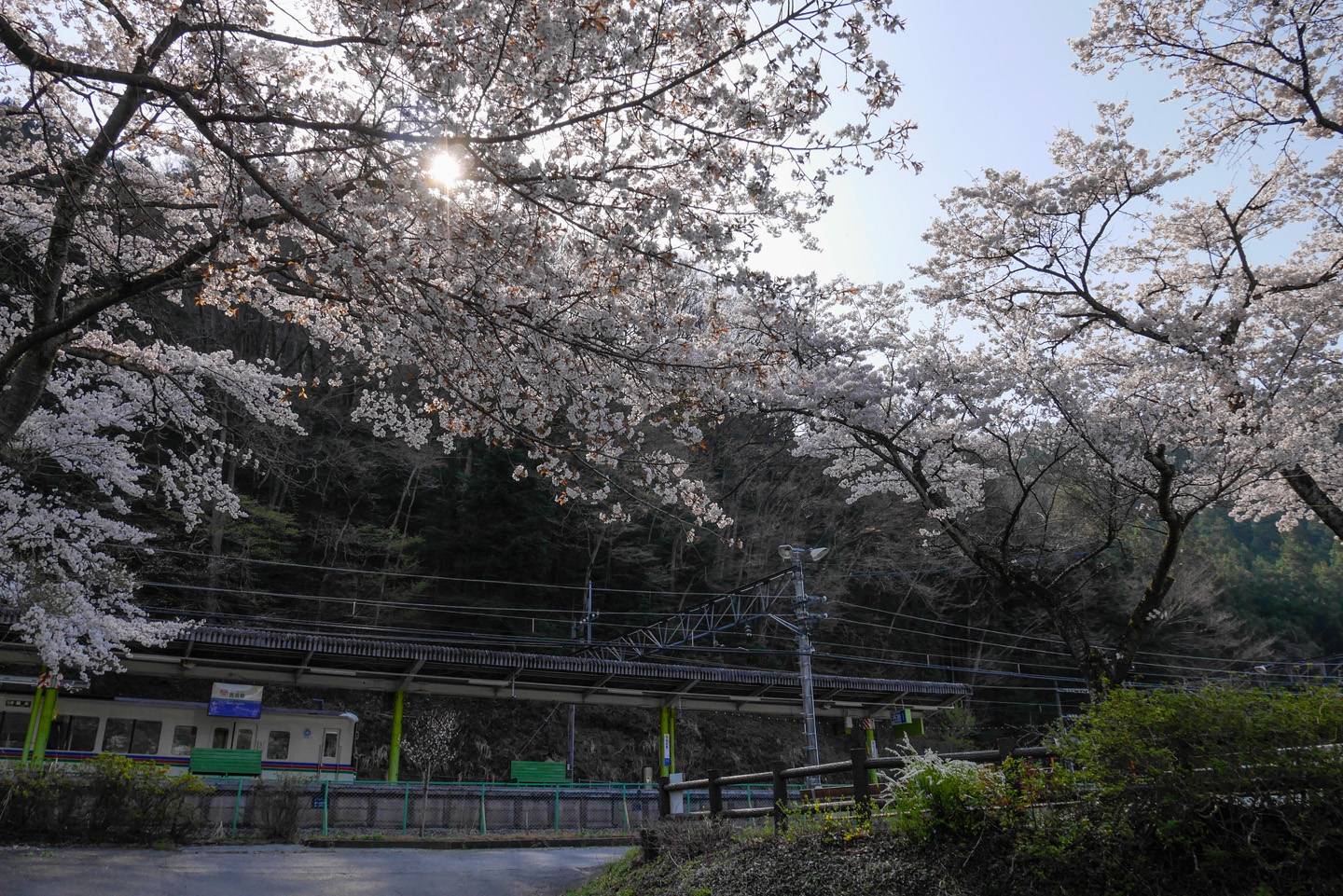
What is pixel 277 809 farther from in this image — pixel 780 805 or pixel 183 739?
pixel 780 805

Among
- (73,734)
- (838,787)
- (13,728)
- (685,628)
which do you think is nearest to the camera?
(838,787)

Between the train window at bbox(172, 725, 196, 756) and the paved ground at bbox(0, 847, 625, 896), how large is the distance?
7.78 meters

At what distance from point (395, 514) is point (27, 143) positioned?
22.0 meters

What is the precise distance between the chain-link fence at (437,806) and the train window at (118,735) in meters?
5.33

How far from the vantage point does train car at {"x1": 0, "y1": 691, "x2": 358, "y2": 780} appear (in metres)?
17.0

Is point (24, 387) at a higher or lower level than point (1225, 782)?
higher

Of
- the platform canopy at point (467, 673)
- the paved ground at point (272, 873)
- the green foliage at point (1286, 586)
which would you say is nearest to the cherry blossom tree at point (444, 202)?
the paved ground at point (272, 873)

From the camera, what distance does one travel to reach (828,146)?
5.14 m

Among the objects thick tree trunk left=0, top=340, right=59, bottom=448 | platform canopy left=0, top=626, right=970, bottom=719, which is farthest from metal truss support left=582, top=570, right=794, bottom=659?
thick tree trunk left=0, top=340, right=59, bottom=448

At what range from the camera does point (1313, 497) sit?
35.7 ft

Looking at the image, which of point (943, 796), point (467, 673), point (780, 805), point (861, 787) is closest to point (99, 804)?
point (780, 805)

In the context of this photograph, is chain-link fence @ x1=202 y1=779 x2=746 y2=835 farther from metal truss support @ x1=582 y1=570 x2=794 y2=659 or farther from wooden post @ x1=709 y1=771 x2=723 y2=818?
wooden post @ x1=709 y1=771 x2=723 y2=818

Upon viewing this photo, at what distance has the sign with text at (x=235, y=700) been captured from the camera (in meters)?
17.8

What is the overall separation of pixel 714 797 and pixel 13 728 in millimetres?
16107
